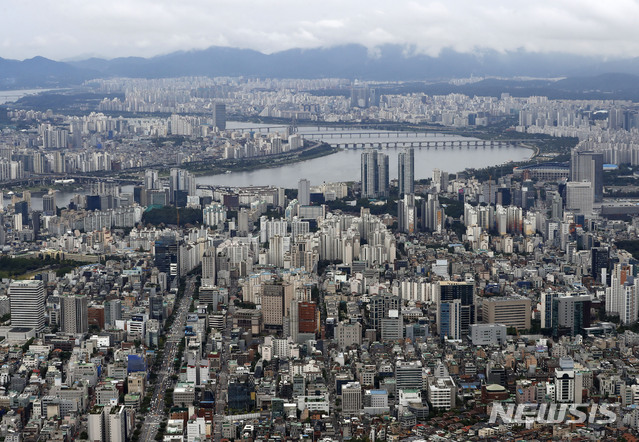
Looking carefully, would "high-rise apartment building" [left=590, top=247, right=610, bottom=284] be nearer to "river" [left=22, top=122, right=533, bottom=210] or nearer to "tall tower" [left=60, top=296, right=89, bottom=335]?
"tall tower" [left=60, top=296, right=89, bottom=335]

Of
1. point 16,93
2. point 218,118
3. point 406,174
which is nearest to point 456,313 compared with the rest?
point 406,174

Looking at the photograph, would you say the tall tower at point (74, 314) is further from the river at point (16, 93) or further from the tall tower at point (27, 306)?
the river at point (16, 93)

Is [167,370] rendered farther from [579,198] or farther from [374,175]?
[374,175]

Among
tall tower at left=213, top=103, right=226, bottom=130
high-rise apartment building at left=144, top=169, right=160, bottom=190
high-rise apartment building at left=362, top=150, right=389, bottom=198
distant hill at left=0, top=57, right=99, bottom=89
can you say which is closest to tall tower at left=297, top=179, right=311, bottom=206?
high-rise apartment building at left=362, top=150, right=389, bottom=198

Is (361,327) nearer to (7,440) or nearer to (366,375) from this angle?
(366,375)

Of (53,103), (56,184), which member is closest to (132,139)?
(56,184)

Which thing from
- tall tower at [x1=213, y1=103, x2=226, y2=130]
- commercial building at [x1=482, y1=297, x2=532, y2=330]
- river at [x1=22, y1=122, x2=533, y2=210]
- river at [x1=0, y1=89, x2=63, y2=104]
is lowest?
commercial building at [x1=482, y1=297, x2=532, y2=330]
